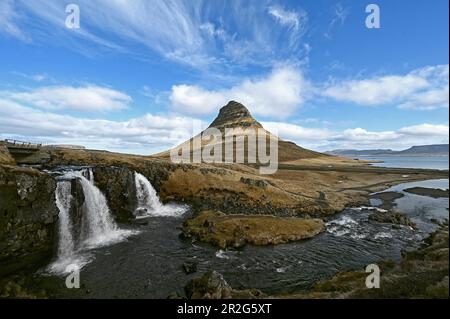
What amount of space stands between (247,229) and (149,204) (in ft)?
86.5

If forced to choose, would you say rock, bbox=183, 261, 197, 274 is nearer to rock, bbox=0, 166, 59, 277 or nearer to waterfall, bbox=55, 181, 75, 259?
waterfall, bbox=55, 181, 75, 259

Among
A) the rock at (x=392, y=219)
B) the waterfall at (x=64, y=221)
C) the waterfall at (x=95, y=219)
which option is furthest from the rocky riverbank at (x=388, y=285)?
the rock at (x=392, y=219)

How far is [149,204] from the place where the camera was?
58.3m

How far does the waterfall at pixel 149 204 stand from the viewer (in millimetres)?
55256

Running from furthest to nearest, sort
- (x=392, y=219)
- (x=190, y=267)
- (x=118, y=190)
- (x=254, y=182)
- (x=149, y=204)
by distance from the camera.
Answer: (x=254, y=182) < (x=149, y=204) < (x=118, y=190) < (x=392, y=219) < (x=190, y=267)

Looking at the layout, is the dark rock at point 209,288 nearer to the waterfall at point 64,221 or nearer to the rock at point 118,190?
the waterfall at point 64,221

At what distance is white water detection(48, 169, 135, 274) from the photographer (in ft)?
107

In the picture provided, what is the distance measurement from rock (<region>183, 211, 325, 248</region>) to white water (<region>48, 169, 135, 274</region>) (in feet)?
38.6

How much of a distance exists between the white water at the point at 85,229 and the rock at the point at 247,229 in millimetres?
11780

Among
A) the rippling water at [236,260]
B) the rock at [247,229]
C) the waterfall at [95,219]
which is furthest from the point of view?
the rock at [247,229]

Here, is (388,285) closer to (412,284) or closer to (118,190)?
(412,284)

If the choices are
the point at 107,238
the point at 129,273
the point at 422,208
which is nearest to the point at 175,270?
the point at 129,273

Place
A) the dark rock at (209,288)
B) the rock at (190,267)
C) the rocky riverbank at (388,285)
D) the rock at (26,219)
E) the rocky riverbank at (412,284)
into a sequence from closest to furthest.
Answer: the rocky riverbank at (412,284), the rocky riverbank at (388,285), the dark rock at (209,288), the rock at (26,219), the rock at (190,267)

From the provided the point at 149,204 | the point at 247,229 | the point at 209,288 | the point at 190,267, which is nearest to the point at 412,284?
the point at 209,288
